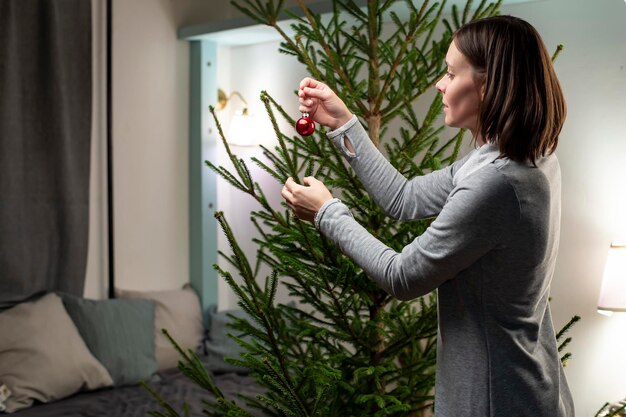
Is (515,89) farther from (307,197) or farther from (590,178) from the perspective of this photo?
(590,178)

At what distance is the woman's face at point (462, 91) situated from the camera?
1356 millimetres

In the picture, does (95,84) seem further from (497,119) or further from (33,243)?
(497,119)

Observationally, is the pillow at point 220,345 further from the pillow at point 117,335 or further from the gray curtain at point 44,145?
the gray curtain at point 44,145

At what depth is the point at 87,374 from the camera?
3.54 meters

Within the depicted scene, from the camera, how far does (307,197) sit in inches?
Answer: 55.8

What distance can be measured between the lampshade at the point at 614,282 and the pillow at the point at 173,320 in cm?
211

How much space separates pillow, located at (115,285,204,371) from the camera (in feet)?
13.3

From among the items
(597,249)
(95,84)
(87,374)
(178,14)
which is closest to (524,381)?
(597,249)

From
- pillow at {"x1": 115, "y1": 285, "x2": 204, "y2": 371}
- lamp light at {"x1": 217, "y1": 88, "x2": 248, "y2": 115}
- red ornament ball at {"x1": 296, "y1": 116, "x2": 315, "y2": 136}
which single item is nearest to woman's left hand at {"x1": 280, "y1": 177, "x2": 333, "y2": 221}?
red ornament ball at {"x1": 296, "y1": 116, "x2": 315, "y2": 136}

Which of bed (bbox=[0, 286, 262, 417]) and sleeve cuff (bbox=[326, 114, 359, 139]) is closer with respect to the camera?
sleeve cuff (bbox=[326, 114, 359, 139])

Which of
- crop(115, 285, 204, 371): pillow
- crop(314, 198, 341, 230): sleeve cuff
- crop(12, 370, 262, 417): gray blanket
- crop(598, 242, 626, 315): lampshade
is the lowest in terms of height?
crop(12, 370, 262, 417): gray blanket

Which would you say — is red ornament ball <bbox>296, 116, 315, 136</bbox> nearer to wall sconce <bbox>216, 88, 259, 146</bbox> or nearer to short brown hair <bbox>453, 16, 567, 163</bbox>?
short brown hair <bbox>453, 16, 567, 163</bbox>

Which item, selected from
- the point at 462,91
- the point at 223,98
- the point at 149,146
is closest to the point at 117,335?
the point at 149,146

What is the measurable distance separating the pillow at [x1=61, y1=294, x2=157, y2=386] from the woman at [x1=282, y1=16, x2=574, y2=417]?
2.60m
